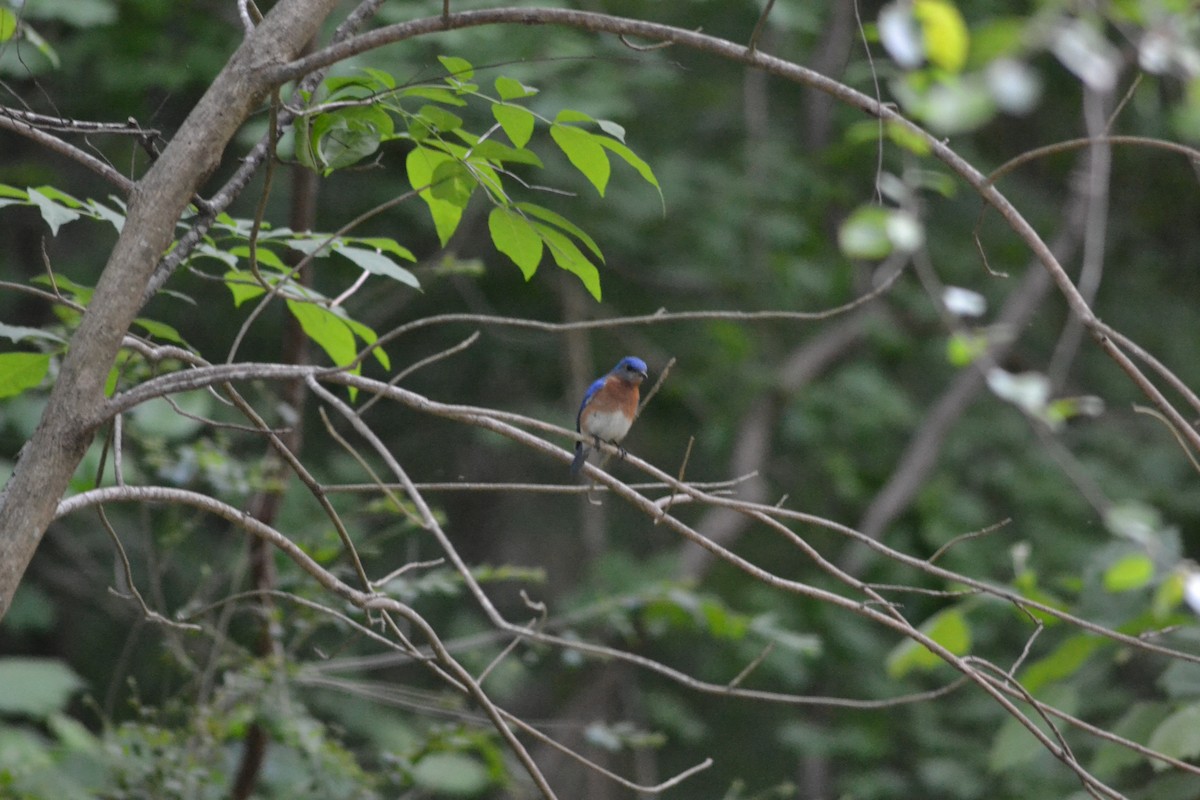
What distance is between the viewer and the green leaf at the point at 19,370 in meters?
1.96

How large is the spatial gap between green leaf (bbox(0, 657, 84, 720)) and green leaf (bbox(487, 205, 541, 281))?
3.22 meters

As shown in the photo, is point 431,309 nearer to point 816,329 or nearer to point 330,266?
point 330,266

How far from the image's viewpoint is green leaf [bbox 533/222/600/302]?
1.92 m

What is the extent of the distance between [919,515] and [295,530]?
362cm

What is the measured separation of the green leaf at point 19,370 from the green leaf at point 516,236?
0.72 meters

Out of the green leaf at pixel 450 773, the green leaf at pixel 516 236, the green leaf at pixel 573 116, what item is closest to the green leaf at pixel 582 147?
the green leaf at pixel 573 116

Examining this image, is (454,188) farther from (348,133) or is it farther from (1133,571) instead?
(1133,571)

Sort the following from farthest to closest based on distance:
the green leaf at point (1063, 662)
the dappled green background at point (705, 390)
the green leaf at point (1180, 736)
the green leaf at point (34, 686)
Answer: the dappled green background at point (705, 390), the green leaf at point (34, 686), the green leaf at point (1063, 662), the green leaf at point (1180, 736)

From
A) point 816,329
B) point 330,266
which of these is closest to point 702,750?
point 816,329

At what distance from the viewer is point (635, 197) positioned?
7.05 m

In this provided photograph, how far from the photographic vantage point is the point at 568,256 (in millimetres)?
1961

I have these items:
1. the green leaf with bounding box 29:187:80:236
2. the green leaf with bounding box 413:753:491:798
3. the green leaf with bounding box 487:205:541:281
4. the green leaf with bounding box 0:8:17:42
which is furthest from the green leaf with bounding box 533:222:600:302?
the green leaf with bounding box 413:753:491:798

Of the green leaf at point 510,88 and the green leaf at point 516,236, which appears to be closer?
the green leaf at point 510,88

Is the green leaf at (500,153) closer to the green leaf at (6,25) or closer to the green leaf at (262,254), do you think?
the green leaf at (262,254)
